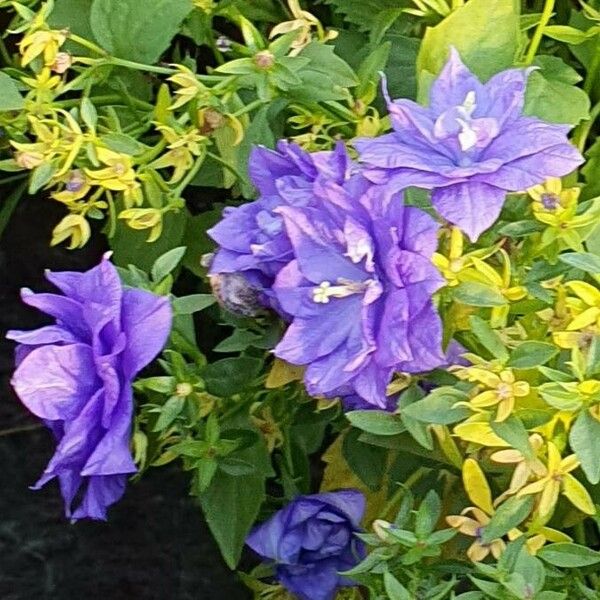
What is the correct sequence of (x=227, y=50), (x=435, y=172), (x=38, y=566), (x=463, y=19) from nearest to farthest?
(x=435, y=172) < (x=463, y=19) < (x=227, y=50) < (x=38, y=566)

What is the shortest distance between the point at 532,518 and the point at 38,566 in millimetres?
552

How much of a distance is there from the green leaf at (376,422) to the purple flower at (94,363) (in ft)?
0.32

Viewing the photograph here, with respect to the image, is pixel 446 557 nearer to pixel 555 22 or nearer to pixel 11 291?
pixel 555 22

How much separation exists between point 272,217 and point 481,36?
0.17 metres

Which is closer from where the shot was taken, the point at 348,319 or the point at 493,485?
the point at 348,319

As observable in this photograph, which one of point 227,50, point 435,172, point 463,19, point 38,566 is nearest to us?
point 435,172

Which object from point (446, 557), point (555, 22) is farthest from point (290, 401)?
point (555, 22)

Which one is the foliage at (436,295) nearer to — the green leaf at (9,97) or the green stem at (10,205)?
the green leaf at (9,97)

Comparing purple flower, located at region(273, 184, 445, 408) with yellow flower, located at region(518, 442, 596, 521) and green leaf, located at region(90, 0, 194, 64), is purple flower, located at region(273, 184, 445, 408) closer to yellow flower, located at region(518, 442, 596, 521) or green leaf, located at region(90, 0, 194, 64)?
yellow flower, located at region(518, 442, 596, 521)

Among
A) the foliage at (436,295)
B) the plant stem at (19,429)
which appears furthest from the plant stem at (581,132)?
the plant stem at (19,429)

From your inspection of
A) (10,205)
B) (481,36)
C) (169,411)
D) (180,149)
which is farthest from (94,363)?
(10,205)

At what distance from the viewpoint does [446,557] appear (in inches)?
26.4

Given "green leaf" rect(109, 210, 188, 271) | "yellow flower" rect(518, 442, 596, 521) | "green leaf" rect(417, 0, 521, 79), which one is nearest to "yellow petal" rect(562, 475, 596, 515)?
"yellow flower" rect(518, 442, 596, 521)

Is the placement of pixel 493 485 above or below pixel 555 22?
below
